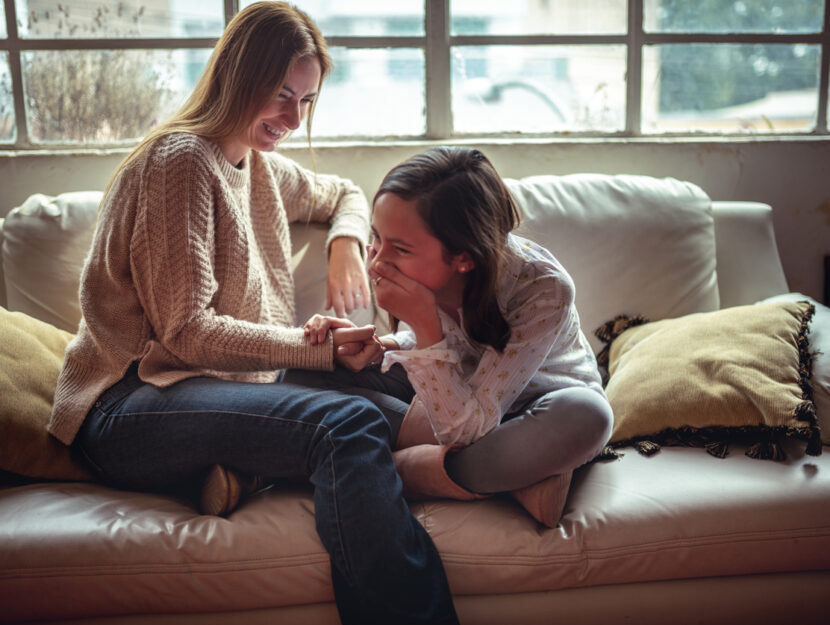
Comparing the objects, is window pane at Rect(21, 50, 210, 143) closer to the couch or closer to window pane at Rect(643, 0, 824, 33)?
the couch

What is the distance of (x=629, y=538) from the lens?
1.20m

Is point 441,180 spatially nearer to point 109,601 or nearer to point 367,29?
point 109,601

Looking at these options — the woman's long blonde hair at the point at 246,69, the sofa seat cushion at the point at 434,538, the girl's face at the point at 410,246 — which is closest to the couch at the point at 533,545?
the sofa seat cushion at the point at 434,538

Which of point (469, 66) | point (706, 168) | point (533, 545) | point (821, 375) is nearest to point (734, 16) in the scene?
point (706, 168)

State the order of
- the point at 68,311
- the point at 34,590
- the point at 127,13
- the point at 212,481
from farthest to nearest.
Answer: the point at 127,13 → the point at 68,311 → the point at 212,481 → the point at 34,590

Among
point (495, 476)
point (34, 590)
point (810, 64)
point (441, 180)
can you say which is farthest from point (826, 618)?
point (810, 64)

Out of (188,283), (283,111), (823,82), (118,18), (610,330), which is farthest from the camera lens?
(823,82)

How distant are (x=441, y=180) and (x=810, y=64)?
1659 millimetres

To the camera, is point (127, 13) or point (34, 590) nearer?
point (34, 590)

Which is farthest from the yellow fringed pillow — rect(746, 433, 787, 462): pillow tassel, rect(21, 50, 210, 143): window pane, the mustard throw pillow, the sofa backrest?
rect(21, 50, 210, 143): window pane

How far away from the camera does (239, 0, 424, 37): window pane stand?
2.16 meters

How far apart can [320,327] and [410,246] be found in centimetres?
25

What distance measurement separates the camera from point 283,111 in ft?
4.73

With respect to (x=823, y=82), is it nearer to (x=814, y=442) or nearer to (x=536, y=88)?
(x=536, y=88)
